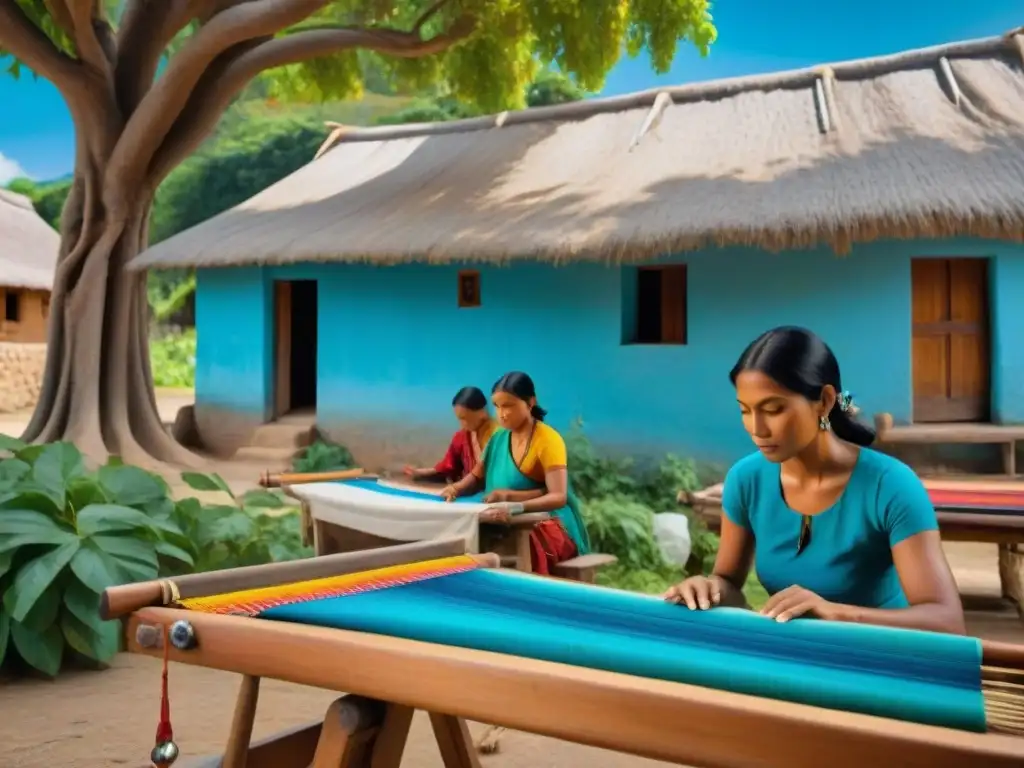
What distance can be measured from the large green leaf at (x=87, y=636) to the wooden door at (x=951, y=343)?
6.54 metres

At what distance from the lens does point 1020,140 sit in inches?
308

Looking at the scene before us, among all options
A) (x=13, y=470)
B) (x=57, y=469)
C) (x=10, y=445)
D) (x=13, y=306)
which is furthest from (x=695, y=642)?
(x=13, y=306)

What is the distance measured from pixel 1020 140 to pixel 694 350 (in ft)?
9.51

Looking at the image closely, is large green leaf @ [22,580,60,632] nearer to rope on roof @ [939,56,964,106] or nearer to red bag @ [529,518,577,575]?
red bag @ [529,518,577,575]

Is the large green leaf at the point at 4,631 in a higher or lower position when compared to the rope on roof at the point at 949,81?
lower

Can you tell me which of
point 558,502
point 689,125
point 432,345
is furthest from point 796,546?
point 689,125

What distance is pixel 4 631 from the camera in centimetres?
379

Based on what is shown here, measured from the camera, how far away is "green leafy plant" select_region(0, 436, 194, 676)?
12.4 feet

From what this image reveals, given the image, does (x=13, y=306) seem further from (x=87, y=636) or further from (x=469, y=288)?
(x=87, y=636)

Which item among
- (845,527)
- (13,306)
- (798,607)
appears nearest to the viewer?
(798,607)

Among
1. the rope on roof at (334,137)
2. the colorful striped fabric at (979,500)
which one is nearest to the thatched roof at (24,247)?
the rope on roof at (334,137)

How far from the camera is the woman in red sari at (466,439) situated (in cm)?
463

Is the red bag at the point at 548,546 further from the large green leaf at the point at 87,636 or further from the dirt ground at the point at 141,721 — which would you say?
the large green leaf at the point at 87,636

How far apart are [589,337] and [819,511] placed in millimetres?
6873
